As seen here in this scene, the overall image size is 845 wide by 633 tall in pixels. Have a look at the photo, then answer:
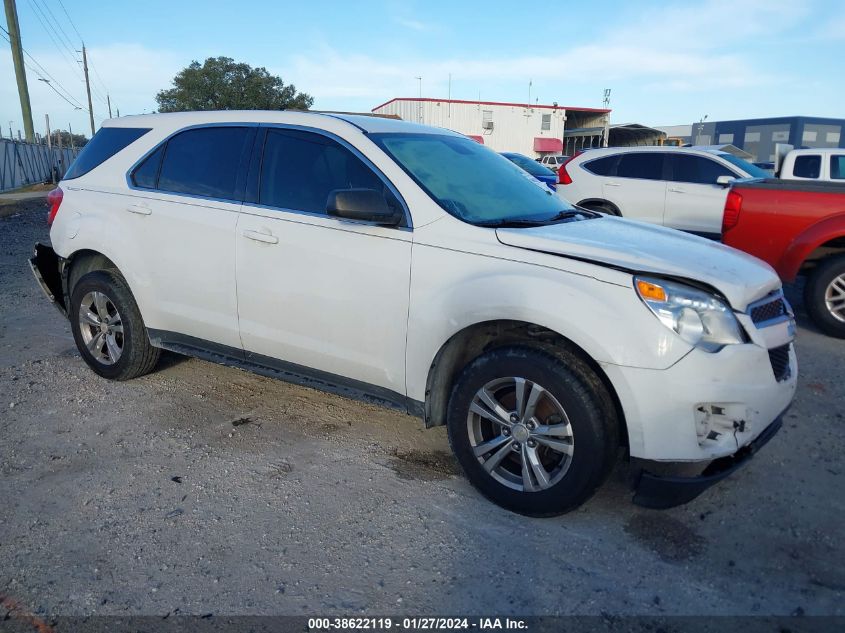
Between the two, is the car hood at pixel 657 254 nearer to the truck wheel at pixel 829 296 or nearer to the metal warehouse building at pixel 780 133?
the truck wheel at pixel 829 296

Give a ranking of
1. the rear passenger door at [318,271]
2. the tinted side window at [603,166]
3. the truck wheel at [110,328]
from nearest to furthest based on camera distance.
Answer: the rear passenger door at [318,271], the truck wheel at [110,328], the tinted side window at [603,166]

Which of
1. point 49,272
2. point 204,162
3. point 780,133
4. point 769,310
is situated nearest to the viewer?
point 769,310

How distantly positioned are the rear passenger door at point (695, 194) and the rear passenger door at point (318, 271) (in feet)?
22.6

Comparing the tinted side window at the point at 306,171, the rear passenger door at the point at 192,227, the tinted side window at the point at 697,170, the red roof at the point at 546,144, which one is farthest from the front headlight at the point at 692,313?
the red roof at the point at 546,144

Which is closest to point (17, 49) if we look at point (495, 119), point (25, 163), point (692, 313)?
point (25, 163)

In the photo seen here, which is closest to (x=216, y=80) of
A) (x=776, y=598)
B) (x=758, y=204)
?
(x=758, y=204)

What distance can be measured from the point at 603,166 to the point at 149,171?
7461mm

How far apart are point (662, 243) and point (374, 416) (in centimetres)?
214

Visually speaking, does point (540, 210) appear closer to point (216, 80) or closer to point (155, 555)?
Result: point (155, 555)

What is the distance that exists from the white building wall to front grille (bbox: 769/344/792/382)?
127ft

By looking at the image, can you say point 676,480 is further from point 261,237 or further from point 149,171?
point 149,171

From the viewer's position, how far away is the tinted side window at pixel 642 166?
9.47 m

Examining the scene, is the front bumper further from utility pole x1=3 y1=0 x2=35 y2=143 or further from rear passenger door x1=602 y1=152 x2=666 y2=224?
utility pole x1=3 y1=0 x2=35 y2=143

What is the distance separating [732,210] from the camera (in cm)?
624
